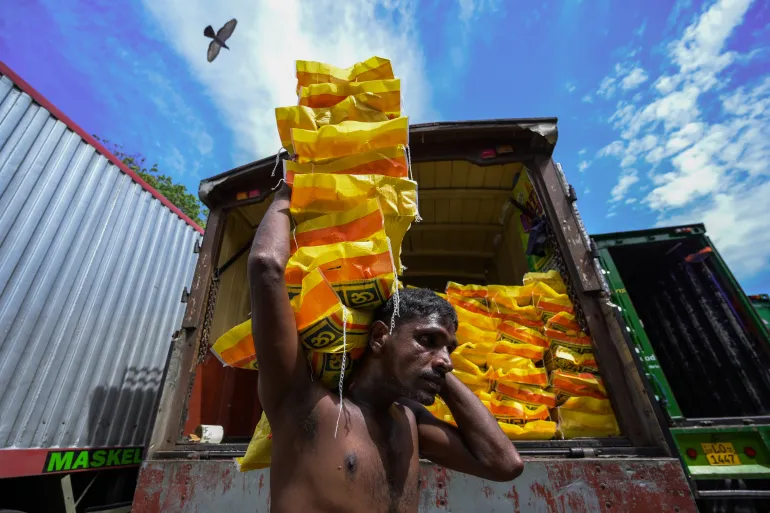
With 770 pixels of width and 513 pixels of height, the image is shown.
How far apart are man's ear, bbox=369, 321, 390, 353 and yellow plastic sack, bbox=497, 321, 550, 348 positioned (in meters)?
2.39

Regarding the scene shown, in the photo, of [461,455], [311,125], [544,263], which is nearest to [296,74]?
[311,125]

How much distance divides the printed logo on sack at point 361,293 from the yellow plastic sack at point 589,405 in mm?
2281

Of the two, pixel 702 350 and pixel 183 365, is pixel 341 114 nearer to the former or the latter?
pixel 183 365

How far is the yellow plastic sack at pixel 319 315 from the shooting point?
3.94 feet

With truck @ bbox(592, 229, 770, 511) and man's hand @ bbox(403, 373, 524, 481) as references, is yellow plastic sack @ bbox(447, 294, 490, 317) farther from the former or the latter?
man's hand @ bbox(403, 373, 524, 481)

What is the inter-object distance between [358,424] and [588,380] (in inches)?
92.2

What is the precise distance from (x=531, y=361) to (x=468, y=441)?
200 cm

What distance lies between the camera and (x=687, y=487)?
6.88 feet

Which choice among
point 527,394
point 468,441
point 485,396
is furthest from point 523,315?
point 468,441

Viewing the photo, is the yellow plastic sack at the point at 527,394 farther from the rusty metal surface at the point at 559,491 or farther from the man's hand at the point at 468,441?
the man's hand at the point at 468,441

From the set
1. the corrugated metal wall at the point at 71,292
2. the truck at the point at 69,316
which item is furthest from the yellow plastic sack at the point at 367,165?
the corrugated metal wall at the point at 71,292

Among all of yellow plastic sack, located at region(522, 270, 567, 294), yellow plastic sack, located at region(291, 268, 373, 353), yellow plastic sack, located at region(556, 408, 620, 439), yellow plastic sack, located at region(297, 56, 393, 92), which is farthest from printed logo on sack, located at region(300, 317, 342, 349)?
yellow plastic sack, located at region(522, 270, 567, 294)

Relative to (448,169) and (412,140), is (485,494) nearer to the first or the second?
(412,140)

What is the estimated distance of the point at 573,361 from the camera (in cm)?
305
